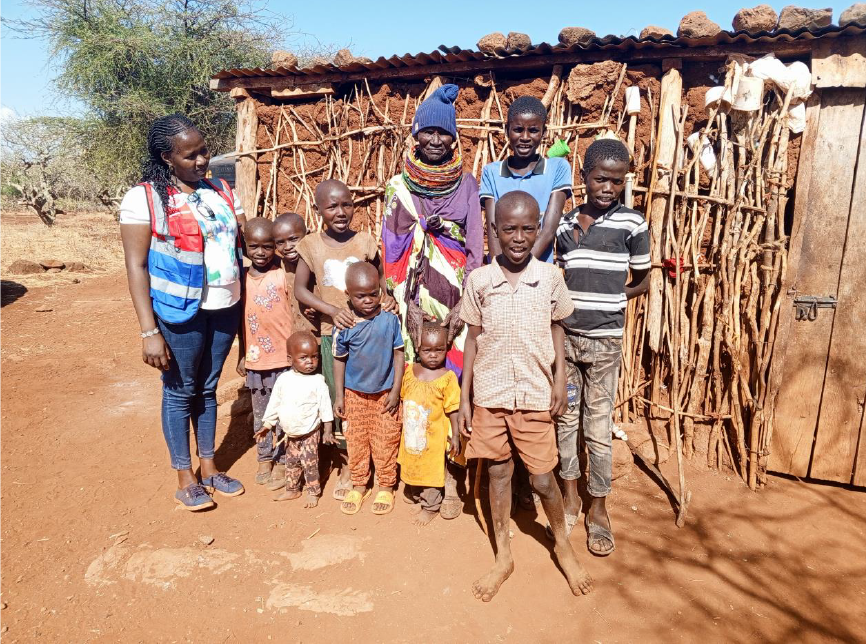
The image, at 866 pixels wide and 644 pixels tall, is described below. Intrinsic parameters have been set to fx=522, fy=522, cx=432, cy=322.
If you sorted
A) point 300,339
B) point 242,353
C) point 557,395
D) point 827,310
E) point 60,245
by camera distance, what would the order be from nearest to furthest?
point 557,395 < point 300,339 < point 827,310 < point 242,353 < point 60,245

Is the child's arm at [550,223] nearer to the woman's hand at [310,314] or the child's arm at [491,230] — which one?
the child's arm at [491,230]

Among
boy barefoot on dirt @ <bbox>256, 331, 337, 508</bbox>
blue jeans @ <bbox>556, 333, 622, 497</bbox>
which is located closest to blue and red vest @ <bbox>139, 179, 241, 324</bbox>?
boy barefoot on dirt @ <bbox>256, 331, 337, 508</bbox>

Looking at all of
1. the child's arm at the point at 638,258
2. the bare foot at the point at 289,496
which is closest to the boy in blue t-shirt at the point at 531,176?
the child's arm at the point at 638,258

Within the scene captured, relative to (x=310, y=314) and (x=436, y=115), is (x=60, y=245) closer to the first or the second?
(x=310, y=314)

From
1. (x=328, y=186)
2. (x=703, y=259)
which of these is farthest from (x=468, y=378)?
(x=703, y=259)

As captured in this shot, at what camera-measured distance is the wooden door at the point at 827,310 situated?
3.16m

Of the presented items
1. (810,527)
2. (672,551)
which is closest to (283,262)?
(672,551)

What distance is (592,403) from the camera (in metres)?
2.69

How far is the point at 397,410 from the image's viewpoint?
305cm

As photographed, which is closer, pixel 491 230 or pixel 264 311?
pixel 491 230

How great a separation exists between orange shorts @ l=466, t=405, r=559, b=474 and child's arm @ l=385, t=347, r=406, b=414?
650 millimetres

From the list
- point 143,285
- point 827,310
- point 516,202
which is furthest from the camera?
point 827,310

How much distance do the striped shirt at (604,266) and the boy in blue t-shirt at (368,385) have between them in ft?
3.33

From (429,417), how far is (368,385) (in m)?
0.39
